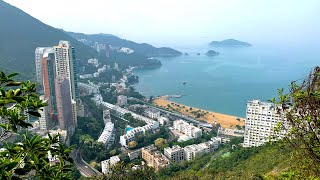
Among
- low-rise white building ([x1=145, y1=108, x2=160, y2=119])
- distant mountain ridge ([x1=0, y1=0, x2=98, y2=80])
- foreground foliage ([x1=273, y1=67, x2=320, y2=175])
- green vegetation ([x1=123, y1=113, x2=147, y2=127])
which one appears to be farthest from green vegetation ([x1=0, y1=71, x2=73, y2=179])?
distant mountain ridge ([x1=0, y1=0, x2=98, y2=80])

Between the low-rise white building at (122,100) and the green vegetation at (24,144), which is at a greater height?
the green vegetation at (24,144)

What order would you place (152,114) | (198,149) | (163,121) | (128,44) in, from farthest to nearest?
(128,44) < (152,114) < (163,121) < (198,149)

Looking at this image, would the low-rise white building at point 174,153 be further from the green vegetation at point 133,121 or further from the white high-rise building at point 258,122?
the green vegetation at point 133,121

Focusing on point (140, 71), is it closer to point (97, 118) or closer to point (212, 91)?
point (212, 91)

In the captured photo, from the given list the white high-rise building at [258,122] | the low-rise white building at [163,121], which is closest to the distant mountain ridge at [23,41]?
the low-rise white building at [163,121]

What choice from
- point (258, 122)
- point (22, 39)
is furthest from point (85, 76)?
point (258, 122)

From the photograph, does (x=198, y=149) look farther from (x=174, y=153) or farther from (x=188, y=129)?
(x=188, y=129)
